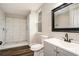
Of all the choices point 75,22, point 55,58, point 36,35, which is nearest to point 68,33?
point 75,22

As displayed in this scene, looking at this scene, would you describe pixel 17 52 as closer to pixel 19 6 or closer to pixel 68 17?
pixel 19 6

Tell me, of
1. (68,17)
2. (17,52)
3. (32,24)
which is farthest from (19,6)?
(68,17)

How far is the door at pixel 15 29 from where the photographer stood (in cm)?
430

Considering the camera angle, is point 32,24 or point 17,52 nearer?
point 17,52

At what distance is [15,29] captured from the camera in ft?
14.9

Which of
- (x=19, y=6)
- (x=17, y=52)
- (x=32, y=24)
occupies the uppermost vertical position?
(x=19, y=6)

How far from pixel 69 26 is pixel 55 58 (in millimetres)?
1124

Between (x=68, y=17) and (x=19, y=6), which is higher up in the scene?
(x=19, y=6)

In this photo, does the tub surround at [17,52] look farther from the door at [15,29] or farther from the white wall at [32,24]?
the door at [15,29]

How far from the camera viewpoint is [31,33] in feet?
11.3

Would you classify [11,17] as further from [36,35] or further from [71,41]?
[71,41]

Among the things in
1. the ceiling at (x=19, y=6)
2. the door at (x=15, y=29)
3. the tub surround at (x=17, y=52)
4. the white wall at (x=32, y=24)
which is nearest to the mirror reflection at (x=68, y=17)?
the ceiling at (x=19, y=6)

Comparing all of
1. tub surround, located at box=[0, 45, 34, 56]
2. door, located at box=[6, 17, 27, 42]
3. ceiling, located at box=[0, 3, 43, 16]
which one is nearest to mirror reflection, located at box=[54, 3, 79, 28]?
ceiling, located at box=[0, 3, 43, 16]

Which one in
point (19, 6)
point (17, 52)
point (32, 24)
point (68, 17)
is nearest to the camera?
point (68, 17)
